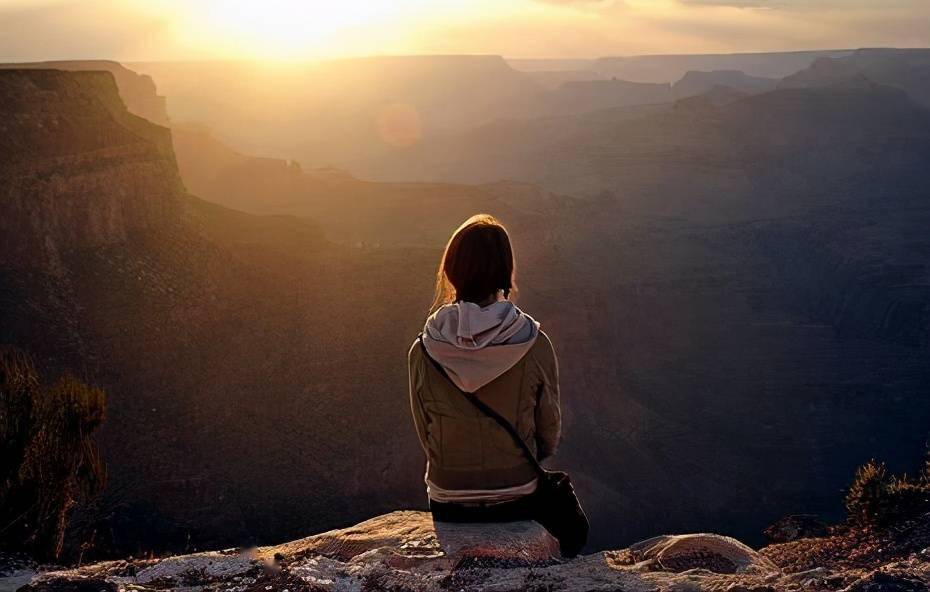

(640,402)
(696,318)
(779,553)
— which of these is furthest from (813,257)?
(779,553)

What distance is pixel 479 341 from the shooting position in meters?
4.54

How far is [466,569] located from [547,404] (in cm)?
100

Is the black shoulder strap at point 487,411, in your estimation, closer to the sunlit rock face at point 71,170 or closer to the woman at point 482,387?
the woman at point 482,387

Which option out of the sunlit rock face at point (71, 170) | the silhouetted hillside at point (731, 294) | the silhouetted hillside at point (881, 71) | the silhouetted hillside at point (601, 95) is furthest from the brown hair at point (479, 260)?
the silhouetted hillside at point (601, 95)

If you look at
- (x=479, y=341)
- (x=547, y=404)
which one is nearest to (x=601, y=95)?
(x=547, y=404)

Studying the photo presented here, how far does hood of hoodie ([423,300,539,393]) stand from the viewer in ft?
14.8

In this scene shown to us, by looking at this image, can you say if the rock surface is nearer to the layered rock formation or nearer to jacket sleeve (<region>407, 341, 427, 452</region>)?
jacket sleeve (<region>407, 341, 427, 452</region>)

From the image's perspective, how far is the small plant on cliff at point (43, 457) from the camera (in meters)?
6.52

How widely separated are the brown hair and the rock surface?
1367mm

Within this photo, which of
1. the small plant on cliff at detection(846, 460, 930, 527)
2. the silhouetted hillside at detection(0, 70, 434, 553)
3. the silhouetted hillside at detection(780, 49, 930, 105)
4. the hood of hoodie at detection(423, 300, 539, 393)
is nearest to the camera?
the hood of hoodie at detection(423, 300, 539, 393)

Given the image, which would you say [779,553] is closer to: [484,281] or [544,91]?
[484,281]

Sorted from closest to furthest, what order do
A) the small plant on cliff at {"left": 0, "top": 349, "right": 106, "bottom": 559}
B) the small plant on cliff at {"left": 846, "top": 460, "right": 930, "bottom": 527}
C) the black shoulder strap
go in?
the black shoulder strap → the small plant on cliff at {"left": 0, "top": 349, "right": 106, "bottom": 559} → the small plant on cliff at {"left": 846, "top": 460, "right": 930, "bottom": 527}

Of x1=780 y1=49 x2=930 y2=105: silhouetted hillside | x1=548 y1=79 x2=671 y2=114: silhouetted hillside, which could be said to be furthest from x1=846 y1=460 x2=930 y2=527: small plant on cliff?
x1=548 y1=79 x2=671 y2=114: silhouetted hillside

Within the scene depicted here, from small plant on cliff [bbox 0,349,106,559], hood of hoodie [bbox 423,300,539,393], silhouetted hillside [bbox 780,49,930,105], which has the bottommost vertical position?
small plant on cliff [bbox 0,349,106,559]
